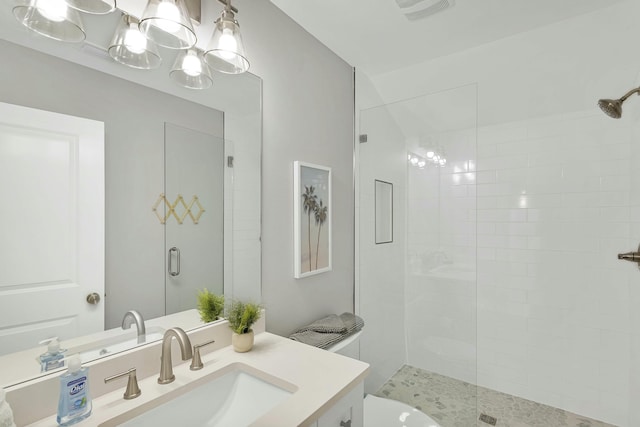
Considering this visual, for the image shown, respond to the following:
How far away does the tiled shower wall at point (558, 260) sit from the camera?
77.7 inches

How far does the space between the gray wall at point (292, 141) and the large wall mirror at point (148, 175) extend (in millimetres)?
146

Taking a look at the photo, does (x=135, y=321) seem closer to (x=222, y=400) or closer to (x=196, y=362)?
(x=196, y=362)

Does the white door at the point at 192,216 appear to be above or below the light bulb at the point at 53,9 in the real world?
below

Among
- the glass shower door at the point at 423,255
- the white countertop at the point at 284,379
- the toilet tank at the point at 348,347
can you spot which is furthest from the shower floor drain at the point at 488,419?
the white countertop at the point at 284,379

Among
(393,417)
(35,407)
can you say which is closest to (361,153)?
(393,417)

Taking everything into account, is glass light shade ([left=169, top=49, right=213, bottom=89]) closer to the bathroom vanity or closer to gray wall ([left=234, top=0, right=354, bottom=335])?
gray wall ([left=234, top=0, right=354, bottom=335])

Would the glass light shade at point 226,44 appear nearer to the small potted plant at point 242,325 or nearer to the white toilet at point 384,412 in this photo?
the small potted plant at point 242,325

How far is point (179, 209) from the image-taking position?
1.15 m

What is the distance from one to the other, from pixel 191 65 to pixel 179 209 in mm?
Answer: 556

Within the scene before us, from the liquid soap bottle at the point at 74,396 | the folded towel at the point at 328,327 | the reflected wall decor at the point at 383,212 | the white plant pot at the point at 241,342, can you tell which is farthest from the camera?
the reflected wall decor at the point at 383,212

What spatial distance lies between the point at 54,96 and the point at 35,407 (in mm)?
812

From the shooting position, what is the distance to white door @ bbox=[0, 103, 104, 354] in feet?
2.60

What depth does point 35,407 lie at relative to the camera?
0.80m

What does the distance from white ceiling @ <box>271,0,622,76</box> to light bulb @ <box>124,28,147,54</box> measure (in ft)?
2.72
